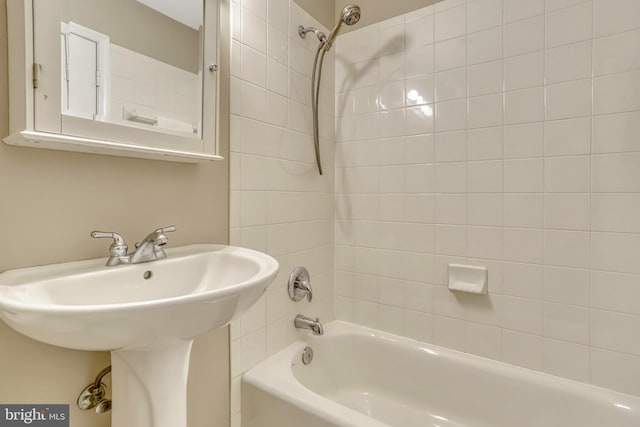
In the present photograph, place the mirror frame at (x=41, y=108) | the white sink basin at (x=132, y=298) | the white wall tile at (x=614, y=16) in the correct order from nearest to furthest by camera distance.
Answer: the white sink basin at (x=132, y=298) < the mirror frame at (x=41, y=108) < the white wall tile at (x=614, y=16)

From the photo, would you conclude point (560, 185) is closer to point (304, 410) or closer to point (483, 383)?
point (483, 383)

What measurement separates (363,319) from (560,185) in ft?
3.48

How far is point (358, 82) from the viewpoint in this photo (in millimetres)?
1705

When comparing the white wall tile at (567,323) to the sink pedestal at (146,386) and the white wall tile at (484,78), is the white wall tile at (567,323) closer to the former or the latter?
the white wall tile at (484,78)

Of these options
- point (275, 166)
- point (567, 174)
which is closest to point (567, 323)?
point (567, 174)

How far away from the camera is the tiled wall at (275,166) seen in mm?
1239

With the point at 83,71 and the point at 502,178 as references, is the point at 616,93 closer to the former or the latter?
the point at 502,178

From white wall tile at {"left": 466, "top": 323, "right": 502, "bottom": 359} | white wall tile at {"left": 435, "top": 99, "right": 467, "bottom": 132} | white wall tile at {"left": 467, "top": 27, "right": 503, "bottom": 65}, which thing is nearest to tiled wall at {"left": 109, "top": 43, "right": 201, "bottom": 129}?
white wall tile at {"left": 435, "top": 99, "right": 467, "bottom": 132}

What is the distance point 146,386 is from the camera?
0.77 m

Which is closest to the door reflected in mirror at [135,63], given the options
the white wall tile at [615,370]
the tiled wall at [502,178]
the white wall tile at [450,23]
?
the tiled wall at [502,178]

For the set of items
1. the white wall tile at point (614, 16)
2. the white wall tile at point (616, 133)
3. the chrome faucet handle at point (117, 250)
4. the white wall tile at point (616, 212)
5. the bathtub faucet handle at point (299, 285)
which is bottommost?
the bathtub faucet handle at point (299, 285)

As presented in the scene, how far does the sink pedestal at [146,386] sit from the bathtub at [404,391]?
0.44m

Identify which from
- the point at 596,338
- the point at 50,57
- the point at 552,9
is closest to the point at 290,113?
the point at 50,57

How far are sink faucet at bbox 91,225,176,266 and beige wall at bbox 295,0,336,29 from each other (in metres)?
1.26
